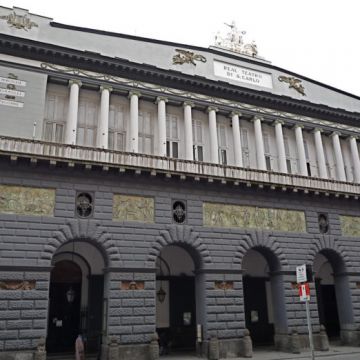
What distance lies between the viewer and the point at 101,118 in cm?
2520

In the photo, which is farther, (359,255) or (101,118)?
(359,255)

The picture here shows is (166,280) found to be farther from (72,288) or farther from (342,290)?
(342,290)

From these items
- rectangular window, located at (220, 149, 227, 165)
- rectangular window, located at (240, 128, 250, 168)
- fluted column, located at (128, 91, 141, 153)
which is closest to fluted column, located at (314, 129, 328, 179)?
rectangular window, located at (240, 128, 250, 168)

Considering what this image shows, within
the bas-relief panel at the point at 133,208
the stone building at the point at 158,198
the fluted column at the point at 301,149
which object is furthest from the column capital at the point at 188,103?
A: the fluted column at the point at 301,149

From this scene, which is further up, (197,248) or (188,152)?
(188,152)

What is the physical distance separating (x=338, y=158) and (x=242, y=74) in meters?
10.1

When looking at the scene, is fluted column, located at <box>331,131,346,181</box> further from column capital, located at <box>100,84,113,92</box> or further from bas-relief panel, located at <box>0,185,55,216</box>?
bas-relief panel, located at <box>0,185,55,216</box>

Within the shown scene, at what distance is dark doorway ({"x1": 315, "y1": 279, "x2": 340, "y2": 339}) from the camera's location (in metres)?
30.0

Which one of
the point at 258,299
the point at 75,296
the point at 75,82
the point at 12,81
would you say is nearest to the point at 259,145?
the point at 258,299

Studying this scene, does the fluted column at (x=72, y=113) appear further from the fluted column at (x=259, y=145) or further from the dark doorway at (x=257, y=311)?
the dark doorway at (x=257, y=311)

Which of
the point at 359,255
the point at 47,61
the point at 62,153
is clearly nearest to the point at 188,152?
the point at 62,153

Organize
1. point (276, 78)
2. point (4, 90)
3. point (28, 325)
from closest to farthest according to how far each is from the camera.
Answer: point (28, 325) < point (4, 90) < point (276, 78)

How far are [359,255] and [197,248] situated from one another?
12.3 meters

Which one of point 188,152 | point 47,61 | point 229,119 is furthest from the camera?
point 229,119
